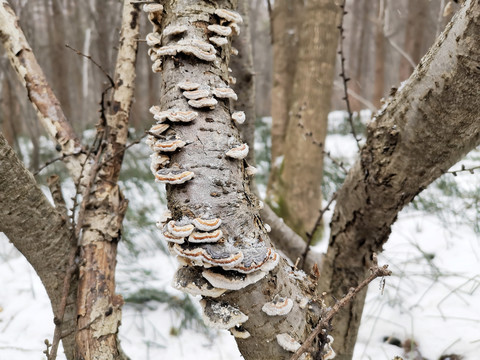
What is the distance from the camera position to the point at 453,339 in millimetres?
2109

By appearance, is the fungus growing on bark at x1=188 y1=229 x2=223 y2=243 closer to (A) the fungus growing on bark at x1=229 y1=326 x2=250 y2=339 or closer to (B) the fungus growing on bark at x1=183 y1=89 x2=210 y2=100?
(A) the fungus growing on bark at x1=229 y1=326 x2=250 y2=339

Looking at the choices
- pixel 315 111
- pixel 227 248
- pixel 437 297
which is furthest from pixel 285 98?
pixel 227 248

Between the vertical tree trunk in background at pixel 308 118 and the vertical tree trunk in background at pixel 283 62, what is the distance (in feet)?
2.59

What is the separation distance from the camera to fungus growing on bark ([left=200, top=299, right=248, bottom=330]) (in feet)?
2.89

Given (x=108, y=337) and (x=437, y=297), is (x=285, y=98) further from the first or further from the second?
(x=108, y=337)

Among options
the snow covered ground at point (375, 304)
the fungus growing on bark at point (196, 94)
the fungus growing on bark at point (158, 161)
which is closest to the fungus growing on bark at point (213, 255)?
the fungus growing on bark at point (158, 161)

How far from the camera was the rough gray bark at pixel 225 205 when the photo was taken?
0.89 m

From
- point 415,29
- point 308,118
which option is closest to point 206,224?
point 308,118

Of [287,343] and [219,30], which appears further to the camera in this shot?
[219,30]

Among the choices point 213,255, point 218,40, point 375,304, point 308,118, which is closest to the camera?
point 213,255

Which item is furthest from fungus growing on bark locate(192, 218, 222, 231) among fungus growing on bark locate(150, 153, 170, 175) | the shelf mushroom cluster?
fungus growing on bark locate(150, 153, 170, 175)

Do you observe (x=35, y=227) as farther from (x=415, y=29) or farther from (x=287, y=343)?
(x=415, y=29)

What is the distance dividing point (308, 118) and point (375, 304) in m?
1.93

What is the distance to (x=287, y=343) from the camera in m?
0.94
